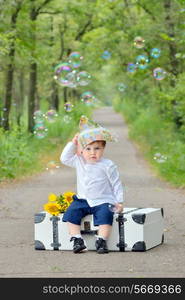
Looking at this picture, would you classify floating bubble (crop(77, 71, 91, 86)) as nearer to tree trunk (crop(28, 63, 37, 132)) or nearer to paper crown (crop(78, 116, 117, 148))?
paper crown (crop(78, 116, 117, 148))

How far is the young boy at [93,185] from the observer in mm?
9281

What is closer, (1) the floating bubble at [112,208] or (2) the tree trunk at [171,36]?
(1) the floating bubble at [112,208]

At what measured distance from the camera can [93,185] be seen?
962cm

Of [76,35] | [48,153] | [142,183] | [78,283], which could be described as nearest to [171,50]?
[48,153]

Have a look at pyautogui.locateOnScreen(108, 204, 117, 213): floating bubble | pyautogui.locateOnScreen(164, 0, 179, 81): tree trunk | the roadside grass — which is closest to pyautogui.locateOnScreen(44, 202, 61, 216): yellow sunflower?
pyautogui.locateOnScreen(108, 204, 117, 213): floating bubble

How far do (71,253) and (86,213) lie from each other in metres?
0.51

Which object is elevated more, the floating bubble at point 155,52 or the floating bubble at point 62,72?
the floating bubble at point 155,52

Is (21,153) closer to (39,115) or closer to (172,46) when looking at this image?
(39,115)

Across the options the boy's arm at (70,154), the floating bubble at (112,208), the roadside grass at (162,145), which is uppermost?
the boy's arm at (70,154)

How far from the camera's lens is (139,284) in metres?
7.30

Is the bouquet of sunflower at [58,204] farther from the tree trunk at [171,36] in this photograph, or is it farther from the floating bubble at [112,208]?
the tree trunk at [171,36]

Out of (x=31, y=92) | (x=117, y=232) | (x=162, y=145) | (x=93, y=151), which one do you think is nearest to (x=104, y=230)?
(x=117, y=232)

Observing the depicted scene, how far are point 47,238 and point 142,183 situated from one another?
9.15 m

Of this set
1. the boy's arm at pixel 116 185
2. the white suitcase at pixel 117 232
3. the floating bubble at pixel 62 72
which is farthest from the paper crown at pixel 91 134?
the floating bubble at pixel 62 72
